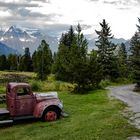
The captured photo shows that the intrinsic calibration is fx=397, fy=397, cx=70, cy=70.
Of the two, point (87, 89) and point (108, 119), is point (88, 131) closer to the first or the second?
point (108, 119)

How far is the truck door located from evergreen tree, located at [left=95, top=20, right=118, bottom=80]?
49.0m

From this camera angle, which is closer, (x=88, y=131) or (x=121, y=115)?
(x=88, y=131)

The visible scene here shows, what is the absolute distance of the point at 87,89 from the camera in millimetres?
45531

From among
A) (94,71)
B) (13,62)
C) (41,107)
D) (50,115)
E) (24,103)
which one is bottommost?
(50,115)

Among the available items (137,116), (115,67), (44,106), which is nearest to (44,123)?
(44,106)

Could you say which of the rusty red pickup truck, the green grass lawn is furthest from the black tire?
the green grass lawn

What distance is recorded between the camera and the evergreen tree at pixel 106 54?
72000 mm

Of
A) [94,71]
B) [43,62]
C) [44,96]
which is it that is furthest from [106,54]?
[44,96]

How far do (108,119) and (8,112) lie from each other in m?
5.45

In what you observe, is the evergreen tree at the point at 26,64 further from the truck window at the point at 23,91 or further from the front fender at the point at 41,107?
the front fender at the point at 41,107

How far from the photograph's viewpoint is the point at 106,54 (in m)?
72.9

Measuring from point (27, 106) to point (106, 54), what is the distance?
51968 mm

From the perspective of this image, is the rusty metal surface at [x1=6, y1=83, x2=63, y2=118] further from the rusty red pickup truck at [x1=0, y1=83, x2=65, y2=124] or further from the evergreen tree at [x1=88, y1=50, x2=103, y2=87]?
the evergreen tree at [x1=88, y1=50, x2=103, y2=87]

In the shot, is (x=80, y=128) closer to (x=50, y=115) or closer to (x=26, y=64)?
(x=50, y=115)
